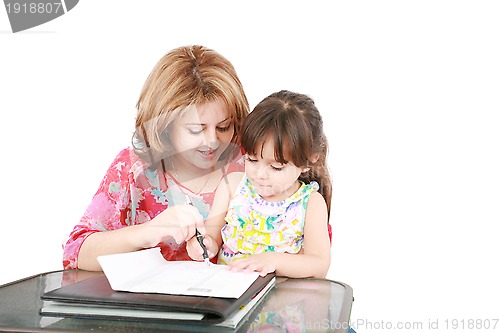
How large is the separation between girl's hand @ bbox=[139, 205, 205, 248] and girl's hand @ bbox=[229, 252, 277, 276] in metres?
0.14

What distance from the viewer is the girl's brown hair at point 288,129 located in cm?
153

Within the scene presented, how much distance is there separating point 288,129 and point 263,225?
0.24m

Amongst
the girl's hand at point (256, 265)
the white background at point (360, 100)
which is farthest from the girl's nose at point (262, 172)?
the white background at point (360, 100)

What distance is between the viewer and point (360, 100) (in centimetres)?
230

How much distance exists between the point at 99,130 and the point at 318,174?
93 cm

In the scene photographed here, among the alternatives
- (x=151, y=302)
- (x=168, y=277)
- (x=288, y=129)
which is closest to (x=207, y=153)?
(x=288, y=129)

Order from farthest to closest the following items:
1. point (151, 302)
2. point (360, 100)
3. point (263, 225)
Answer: point (360, 100), point (263, 225), point (151, 302)

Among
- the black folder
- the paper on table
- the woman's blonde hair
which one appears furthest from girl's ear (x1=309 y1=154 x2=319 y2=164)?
the black folder

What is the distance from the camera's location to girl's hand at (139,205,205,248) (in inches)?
56.5

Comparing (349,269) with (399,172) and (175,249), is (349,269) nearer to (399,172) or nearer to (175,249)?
(399,172)

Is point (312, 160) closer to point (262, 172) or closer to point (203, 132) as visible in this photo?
point (262, 172)

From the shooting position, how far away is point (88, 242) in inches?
60.7

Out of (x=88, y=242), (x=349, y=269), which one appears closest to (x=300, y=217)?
(x=88, y=242)

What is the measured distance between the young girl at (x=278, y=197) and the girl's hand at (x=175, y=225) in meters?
0.07
